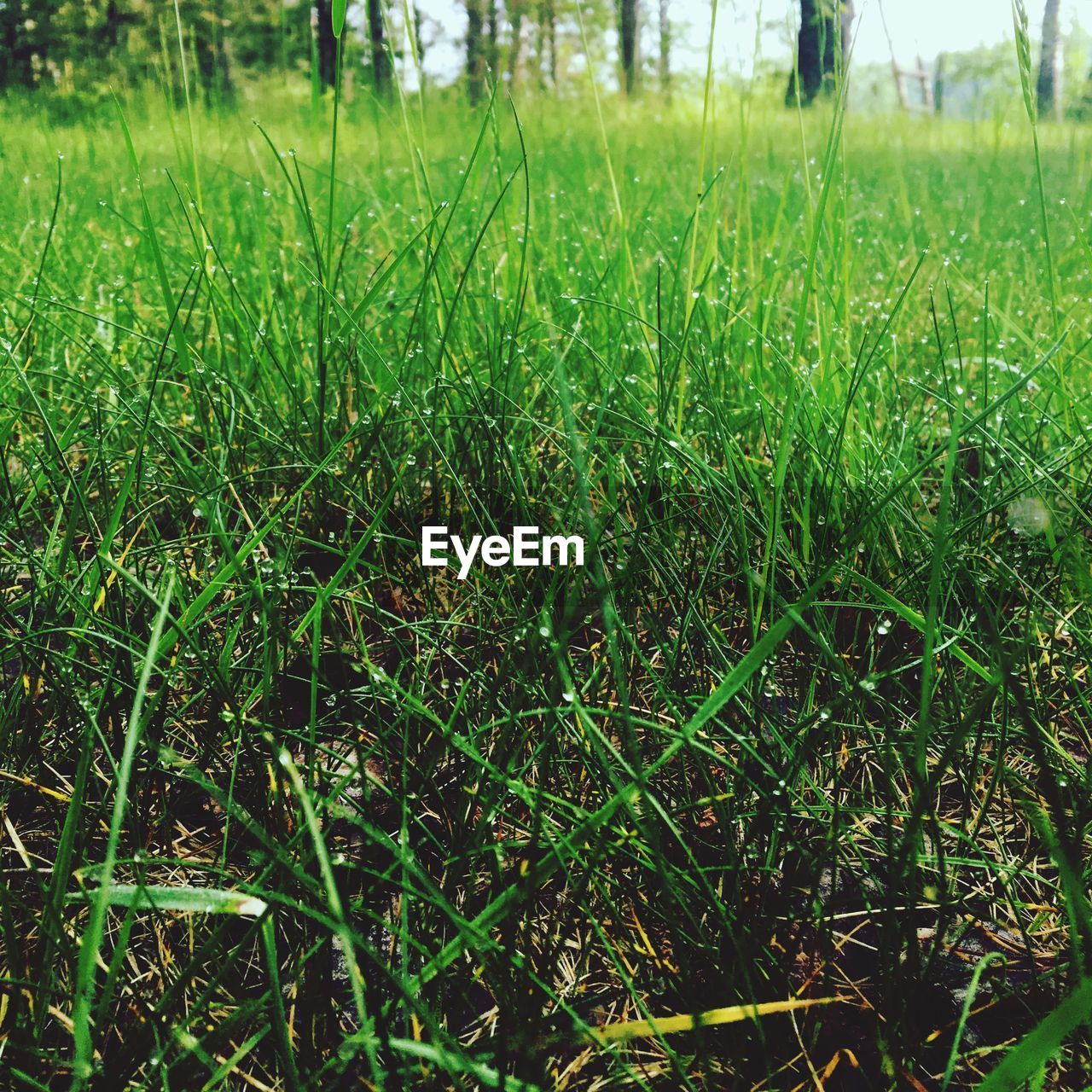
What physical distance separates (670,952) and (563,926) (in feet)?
0.41

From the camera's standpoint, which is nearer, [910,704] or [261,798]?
[261,798]

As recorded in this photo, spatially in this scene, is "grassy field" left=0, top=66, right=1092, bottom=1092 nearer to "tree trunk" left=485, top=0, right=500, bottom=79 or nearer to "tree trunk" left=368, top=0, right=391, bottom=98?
"tree trunk" left=485, top=0, right=500, bottom=79

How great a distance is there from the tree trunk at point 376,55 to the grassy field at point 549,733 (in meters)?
0.64

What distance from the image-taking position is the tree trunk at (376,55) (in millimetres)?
1938

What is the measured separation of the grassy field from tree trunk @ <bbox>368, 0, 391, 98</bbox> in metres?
0.64

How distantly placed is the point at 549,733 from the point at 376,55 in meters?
8.10

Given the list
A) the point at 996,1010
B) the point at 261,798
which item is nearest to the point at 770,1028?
the point at 996,1010

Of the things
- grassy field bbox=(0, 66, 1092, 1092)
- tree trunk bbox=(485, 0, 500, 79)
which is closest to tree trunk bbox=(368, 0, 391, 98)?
tree trunk bbox=(485, 0, 500, 79)

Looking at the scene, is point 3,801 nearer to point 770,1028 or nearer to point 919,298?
point 770,1028

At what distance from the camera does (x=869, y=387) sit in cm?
146

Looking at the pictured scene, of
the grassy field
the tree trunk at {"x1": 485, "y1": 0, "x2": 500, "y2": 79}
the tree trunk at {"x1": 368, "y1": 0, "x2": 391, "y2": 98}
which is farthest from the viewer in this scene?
the tree trunk at {"x1": 368, "y1": 0, "x2": 391, "y2": 98}

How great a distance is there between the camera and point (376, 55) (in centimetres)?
720

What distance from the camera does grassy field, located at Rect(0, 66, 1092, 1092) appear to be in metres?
0.61

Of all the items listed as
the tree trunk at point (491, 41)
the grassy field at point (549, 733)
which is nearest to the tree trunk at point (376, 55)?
the tree trunk at point (491, 41)
